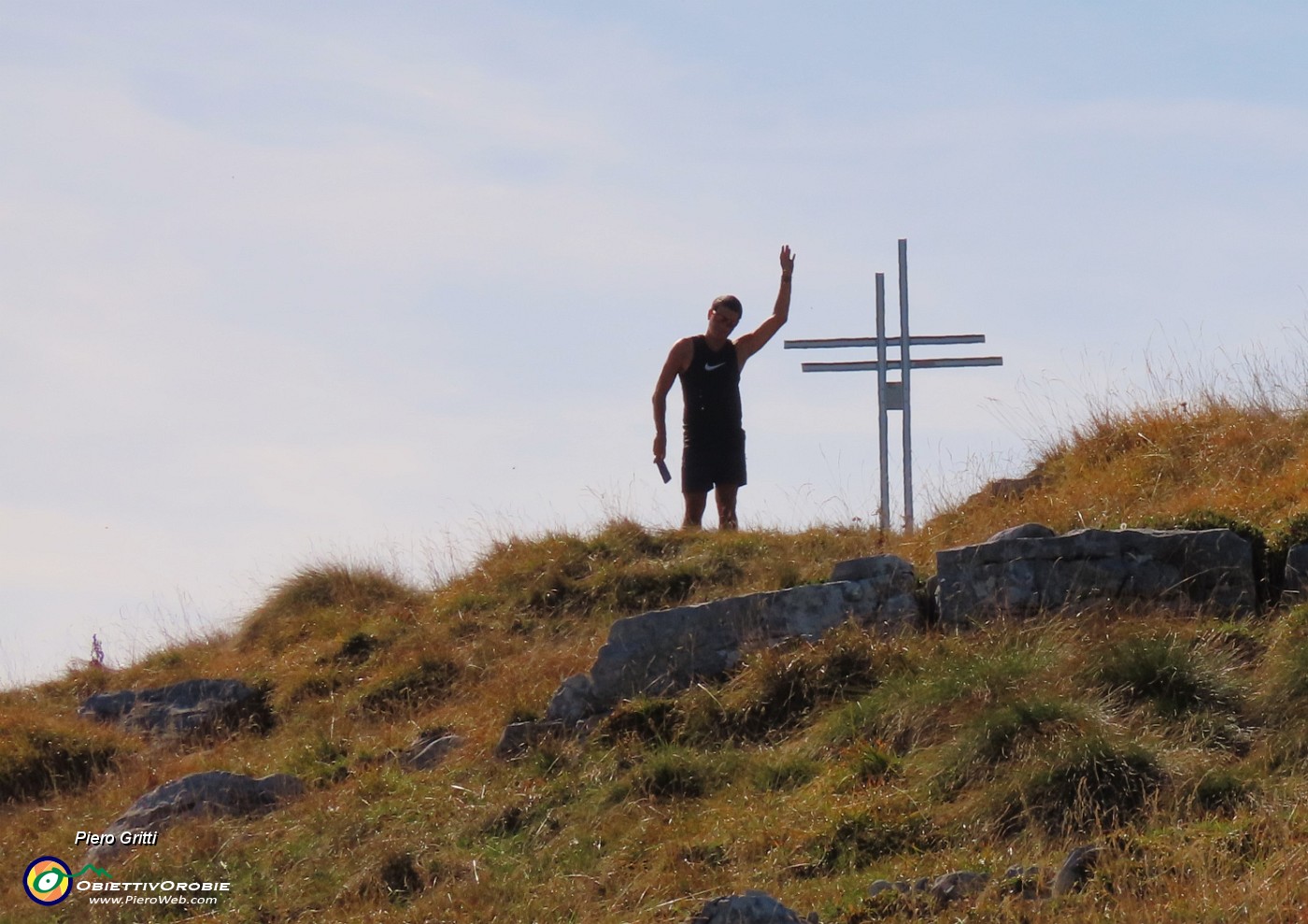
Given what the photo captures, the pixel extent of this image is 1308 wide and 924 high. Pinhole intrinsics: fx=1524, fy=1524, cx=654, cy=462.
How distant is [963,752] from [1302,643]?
1613 mm

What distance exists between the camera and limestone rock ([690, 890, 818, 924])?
5.24 meters

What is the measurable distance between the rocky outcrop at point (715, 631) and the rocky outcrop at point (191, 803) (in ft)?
5.03

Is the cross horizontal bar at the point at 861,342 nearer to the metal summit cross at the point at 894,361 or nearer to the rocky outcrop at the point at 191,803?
the metal summit cross at the point at 894,361

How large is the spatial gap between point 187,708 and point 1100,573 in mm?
6222

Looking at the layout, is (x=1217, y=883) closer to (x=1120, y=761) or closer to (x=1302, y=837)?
(x=1302, y=837)

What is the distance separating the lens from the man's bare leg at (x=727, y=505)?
11.1 m

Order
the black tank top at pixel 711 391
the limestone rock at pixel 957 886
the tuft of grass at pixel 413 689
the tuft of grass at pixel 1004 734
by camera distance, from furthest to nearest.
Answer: the black tank top at pixel 711 391
the tuft of grass at pixel 413 689
the tuft of grass at pixel 1004 734
the limestone rock at pixel 957 886

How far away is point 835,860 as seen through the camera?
6078mm

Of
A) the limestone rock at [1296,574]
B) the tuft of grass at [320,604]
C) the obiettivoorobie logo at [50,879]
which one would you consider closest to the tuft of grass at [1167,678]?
the limestone rock at [1296,574]

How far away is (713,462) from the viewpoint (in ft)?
35.8

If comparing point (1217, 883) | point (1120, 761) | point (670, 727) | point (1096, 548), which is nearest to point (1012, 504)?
point (1096, 548)

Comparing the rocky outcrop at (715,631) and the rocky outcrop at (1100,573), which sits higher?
the rocky outcrop at (1100,573)

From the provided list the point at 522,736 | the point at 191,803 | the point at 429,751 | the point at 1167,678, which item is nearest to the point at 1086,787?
the point at 1167,678

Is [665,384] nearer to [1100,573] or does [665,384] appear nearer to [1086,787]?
[1100,573]
